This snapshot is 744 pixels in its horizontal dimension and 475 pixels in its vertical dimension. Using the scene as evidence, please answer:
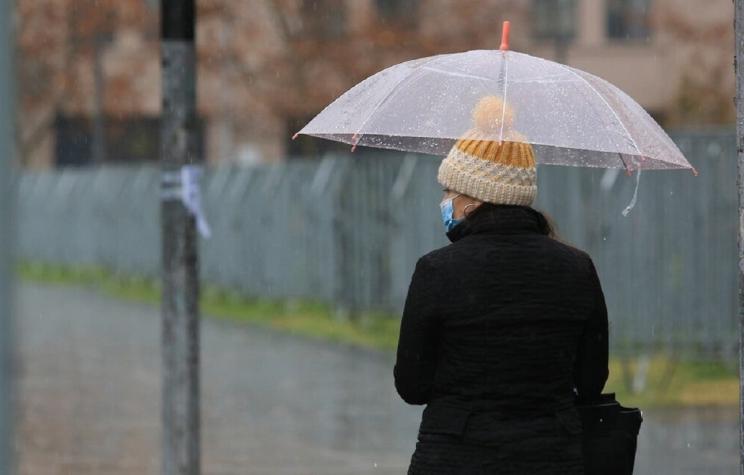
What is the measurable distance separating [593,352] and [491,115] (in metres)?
0.67

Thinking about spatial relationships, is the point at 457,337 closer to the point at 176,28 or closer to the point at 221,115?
the point at 176,28

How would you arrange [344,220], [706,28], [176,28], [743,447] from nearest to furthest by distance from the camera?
[743,447], [176,28], [344,220], [706,28]

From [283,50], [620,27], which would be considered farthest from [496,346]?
[620,27]

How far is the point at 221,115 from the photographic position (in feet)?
138

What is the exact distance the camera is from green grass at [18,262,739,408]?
14.2 metres

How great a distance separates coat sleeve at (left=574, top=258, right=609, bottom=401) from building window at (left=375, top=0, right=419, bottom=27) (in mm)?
28322

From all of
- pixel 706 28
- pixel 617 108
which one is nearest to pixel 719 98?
pixel 706 28

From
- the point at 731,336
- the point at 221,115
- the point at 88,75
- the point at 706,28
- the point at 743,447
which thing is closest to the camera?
the point at 743,447

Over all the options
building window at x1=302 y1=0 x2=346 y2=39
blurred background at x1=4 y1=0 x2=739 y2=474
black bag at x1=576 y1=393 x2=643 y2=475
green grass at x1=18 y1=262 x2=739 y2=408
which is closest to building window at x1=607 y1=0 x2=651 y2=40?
blurred background at x1=4 y1=0 x2=739 y2=474

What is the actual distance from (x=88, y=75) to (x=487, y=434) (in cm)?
3551

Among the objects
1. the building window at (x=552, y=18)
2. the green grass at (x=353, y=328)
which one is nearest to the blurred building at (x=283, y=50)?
the green grass at (x=353, y=328)

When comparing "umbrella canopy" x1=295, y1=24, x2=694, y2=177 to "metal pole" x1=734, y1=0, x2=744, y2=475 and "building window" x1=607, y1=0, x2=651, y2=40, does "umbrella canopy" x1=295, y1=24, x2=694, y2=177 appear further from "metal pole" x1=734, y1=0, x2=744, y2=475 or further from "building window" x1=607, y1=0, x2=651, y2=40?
"building window" x1=607, y1=0, x2=651, y2=40

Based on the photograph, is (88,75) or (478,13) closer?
(478,13)

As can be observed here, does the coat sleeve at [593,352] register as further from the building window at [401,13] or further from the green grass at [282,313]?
the building window at [401,13]
